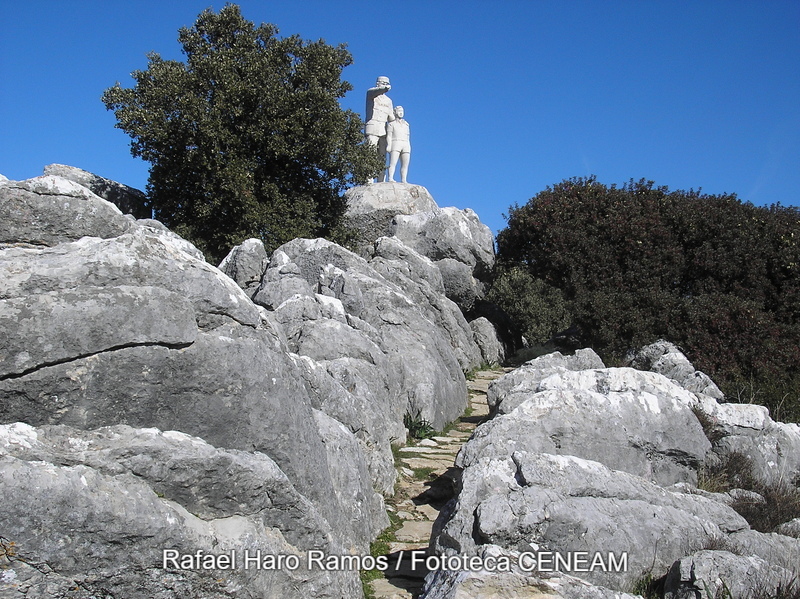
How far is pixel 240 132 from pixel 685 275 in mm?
11701

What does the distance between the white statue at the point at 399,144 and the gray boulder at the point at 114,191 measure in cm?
768

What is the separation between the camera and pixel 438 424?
11.5 meters

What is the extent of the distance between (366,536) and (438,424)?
514 cm

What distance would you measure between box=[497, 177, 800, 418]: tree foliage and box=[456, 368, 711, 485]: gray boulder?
5.06m

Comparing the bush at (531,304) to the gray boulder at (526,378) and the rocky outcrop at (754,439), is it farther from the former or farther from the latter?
the rocky outcrop at (754,439)

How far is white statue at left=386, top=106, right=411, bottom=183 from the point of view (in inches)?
915

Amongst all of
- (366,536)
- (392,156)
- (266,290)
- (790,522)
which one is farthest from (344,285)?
(392,156)

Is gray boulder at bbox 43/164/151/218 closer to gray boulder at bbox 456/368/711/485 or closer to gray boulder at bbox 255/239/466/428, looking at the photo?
gray boulder at bbox 255/239/466/428

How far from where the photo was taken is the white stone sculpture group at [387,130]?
23.2 m

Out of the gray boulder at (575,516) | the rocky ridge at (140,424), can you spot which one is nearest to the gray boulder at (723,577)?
the gray boulder at (575,516)

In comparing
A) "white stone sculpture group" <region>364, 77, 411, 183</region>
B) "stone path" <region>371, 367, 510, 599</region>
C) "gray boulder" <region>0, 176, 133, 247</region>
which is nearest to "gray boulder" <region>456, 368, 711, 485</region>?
"stone path" <region>371, 367, 510, 599</region>

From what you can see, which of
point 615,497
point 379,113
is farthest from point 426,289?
point 615,497

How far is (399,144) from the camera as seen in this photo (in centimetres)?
2327

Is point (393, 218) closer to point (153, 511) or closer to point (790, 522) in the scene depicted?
point (790, 522)
